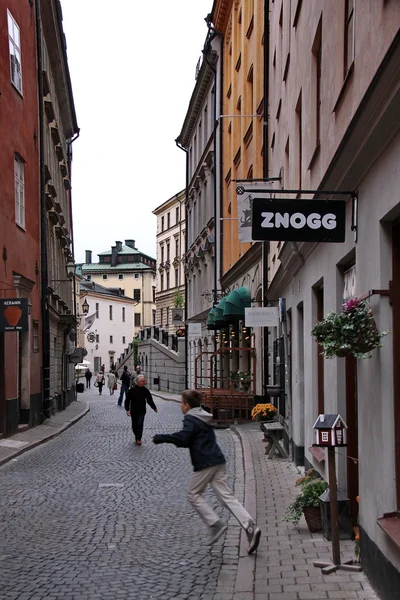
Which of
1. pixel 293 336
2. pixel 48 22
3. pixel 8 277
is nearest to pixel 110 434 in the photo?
pixel 8 277

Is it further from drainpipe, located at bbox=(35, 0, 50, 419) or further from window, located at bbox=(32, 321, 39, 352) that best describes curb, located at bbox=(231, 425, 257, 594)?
drainpipe, located at bbox=(35, 0, 50, 419)

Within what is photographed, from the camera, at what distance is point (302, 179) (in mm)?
13227

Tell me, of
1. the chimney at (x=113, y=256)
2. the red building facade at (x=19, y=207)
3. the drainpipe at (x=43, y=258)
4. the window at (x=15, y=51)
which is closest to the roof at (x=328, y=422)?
the red building facade at (x=19, y=207)

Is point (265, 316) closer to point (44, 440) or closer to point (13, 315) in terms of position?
point (13, 315)

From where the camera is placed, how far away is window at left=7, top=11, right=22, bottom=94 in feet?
65.9

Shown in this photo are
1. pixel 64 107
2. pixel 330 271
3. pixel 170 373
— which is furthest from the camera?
pixel 170 373

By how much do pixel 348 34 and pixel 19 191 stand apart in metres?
14.3

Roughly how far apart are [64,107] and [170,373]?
1893 centimetres

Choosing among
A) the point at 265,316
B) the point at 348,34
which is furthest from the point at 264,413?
the point at 348,34

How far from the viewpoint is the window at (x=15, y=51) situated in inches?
791

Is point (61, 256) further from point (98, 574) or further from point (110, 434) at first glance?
point (98, 574)

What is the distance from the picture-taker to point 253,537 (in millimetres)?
7754

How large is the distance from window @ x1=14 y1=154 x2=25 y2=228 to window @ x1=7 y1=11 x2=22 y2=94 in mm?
1906

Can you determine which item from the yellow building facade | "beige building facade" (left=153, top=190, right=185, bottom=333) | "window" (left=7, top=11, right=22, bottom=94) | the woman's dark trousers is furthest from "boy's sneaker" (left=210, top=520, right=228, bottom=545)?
"beige building facade" (left=153, top=190, right=185, bottom=333)
